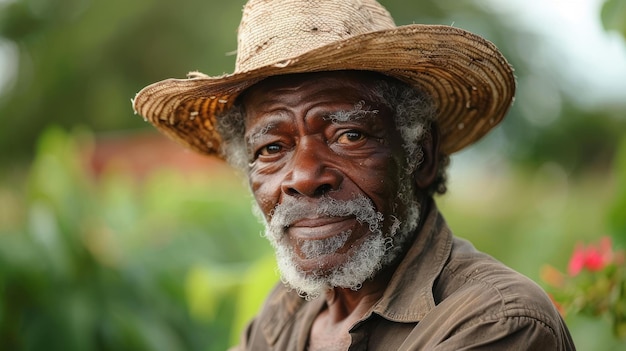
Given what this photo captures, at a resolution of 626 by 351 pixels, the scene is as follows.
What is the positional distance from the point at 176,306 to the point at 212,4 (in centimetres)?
1955

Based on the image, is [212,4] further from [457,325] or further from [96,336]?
[457,325]

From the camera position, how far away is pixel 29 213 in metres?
5.97

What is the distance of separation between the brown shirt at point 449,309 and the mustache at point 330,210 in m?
0.19

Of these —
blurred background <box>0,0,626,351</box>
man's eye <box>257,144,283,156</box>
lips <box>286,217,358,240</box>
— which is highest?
man's eye <box>257,144,283,156</box>

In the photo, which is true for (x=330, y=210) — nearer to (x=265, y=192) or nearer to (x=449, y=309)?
(x=265, y=192)

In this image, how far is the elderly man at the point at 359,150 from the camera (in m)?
2.69

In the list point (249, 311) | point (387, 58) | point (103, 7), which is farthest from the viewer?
point (103, 7)

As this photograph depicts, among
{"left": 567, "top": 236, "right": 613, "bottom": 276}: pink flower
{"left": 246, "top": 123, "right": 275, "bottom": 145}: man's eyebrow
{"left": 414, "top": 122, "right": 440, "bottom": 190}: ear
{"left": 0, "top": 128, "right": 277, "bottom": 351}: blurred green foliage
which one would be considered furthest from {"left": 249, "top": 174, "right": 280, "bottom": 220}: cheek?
{"left": 0, "top": 128, "right": 277, "bottom": 351}: blurred green foliage

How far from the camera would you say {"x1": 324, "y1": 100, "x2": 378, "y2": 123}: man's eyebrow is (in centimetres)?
286

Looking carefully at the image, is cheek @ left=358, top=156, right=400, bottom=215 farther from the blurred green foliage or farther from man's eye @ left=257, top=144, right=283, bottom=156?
the blurred green foliage

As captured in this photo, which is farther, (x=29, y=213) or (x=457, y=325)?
(x=29, y=213)

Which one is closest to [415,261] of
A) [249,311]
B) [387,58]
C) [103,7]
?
[387,58]

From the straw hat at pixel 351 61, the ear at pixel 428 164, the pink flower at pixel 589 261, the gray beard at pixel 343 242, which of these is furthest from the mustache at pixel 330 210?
the pink flower at pixel 589 261

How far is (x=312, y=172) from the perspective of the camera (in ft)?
9.26
